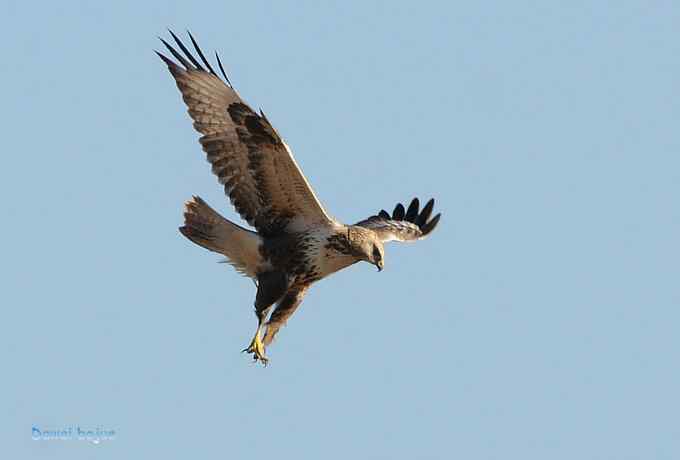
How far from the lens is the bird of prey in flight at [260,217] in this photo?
40.2ft

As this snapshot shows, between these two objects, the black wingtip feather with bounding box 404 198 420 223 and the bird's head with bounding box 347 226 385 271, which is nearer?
the bird's head with bounding box 347 226 385 271

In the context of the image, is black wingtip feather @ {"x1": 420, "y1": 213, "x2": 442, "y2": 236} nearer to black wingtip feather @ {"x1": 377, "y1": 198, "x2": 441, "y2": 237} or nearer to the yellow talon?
black wingtip feather @ {"x1": 377, "y1": 198, "x2": 441, "y2": 237}

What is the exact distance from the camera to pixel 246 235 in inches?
502

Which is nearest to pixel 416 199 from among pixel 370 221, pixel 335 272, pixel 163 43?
pixel 370 221

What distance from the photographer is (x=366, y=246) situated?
494 inches

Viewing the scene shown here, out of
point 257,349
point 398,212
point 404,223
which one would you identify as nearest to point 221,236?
point 257,349

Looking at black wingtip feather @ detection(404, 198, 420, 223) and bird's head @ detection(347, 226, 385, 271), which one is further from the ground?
black wingtip feather @ detection(404, 198, 420, 223)

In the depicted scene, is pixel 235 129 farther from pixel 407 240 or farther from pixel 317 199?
pixel 407 240

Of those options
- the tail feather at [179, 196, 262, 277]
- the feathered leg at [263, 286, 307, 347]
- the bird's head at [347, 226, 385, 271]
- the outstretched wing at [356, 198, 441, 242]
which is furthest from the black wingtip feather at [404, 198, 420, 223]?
the tail feather at [179, 196, 262, 277]

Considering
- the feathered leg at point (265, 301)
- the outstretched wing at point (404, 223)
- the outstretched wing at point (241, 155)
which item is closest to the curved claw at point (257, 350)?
the feathered leg at point (265, 301)

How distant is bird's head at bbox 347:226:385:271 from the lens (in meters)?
12.5

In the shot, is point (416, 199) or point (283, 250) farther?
point (416, 199)

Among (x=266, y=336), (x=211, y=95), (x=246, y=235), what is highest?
(x=211, y=95)

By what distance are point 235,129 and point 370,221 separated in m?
2.91
